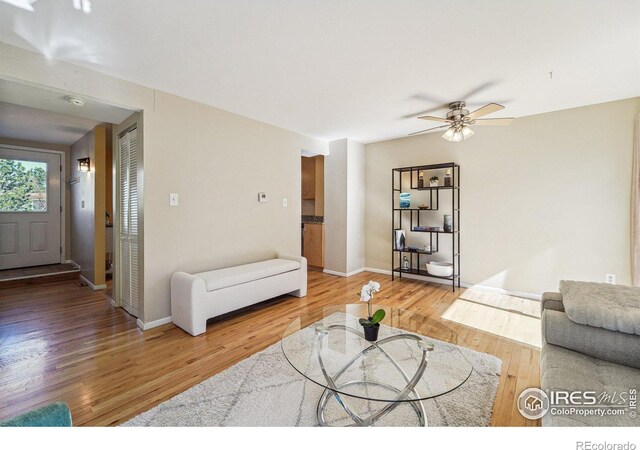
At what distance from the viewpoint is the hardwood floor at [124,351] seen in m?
1.72

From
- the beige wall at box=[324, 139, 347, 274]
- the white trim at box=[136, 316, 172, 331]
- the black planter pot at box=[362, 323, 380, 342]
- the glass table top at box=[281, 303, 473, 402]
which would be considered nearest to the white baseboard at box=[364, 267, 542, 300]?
the beige wall at box=[324, 139, 347, 274]

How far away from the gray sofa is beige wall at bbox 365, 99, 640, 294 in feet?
7.77

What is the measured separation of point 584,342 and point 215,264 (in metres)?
3.22

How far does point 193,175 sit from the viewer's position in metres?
3.06

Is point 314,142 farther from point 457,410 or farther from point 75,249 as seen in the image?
point 75,249

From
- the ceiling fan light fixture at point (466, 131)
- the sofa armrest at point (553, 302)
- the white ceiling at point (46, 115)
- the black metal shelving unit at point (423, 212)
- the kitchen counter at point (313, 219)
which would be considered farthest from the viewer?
the kitchen counter at point (313, 219)

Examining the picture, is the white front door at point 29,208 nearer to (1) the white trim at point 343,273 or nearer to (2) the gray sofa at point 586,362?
(1) the white trim at point 343,273

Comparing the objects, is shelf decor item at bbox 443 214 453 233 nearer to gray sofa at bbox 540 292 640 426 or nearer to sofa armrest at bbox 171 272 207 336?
gray sofa at bbox 540 292 640 426

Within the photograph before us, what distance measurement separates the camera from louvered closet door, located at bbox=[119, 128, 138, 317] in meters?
2.91

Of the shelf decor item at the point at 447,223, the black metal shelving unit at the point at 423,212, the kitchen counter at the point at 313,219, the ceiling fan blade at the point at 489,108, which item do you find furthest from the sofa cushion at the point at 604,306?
the kitchen counter at the point at 313,219

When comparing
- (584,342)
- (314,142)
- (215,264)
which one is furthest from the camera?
(314,142)

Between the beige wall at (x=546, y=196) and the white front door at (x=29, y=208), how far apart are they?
6.96m

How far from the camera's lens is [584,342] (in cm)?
151

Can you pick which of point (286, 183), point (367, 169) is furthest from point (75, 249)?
point (367, 169)
